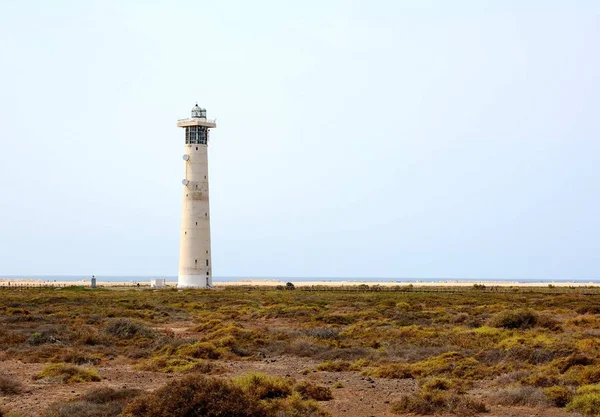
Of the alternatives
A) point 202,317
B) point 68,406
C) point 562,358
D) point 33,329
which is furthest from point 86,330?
point 562,358

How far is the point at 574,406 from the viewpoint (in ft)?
52.1

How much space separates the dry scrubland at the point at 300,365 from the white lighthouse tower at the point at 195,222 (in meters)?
31.5

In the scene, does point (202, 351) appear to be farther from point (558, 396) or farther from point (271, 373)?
point (558, 396)

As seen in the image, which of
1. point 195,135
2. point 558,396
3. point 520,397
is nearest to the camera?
point 558,396

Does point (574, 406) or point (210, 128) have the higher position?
point (210, 128)

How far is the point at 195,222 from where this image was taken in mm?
72875

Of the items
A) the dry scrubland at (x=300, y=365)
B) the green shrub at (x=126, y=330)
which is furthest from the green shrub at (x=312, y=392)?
the green shrub at (x=126, y=330)

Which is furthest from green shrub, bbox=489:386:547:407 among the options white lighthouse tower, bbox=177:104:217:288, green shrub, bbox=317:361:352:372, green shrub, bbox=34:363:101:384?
white lighthouse tower, bbox=177:104:217:288

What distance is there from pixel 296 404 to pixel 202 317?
25.1 m

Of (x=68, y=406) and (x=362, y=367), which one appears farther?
(x=362, y=367)

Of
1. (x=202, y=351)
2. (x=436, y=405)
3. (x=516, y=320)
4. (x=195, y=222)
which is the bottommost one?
(x=436, y=405)

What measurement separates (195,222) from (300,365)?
50.4m

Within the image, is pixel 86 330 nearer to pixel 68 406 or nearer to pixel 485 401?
pixel 68 406

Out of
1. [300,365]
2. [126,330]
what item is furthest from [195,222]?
[300,365]
